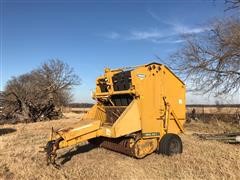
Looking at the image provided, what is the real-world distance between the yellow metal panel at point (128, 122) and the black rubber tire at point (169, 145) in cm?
93

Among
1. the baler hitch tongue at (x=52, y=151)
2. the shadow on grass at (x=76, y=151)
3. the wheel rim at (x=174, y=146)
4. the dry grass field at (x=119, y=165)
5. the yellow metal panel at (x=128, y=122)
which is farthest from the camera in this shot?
the wheel rim at (x=174, y=146)

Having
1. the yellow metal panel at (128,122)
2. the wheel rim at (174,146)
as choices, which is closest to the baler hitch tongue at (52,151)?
the yellow metal panel at (128,122)

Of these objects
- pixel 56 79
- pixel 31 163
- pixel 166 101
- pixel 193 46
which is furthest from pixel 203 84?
pixel 56 79

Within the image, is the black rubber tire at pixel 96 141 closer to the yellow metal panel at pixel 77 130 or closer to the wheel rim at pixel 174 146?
the yellow metal panel at pixel 77 130

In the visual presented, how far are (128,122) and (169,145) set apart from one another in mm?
1501

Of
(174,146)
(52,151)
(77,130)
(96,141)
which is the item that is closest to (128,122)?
(77,130)

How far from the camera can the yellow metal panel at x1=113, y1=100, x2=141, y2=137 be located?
7.66 meters

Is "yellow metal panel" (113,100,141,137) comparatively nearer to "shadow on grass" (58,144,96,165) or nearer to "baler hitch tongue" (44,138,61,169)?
"baler hitch tongue" (44,138,61,169)

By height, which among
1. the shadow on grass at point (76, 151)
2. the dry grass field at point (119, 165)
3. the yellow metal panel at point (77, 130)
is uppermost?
the yellow metal panel at point (77, 130)

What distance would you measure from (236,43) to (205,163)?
9.52 metres

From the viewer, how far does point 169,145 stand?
8.58 metres

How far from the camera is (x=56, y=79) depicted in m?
55.7

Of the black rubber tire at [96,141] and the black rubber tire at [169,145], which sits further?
the black rubber tire at [96,141]

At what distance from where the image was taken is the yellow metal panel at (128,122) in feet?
25.1
